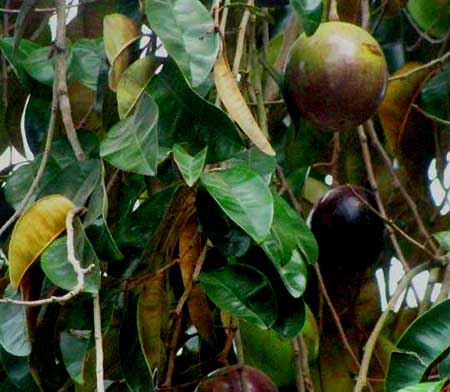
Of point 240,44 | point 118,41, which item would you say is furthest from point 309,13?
point 118,41

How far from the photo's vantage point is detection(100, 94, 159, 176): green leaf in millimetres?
954

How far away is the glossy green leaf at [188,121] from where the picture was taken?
3.34 feet

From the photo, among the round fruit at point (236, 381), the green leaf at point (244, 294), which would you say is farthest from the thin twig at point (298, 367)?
the green leaf at point (244, 294)

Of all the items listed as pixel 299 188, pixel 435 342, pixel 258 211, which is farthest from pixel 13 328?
pixel 299 188

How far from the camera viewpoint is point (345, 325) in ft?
4.84

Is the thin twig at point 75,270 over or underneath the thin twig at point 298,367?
over

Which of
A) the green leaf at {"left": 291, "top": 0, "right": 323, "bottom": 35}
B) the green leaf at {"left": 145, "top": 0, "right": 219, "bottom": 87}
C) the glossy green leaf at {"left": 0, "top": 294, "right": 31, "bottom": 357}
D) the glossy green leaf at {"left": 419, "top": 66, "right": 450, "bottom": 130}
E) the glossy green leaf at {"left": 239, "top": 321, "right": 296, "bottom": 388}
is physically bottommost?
the glossy green leaf at {"left": 239, "top": 321, "right": 296, "bottom": 388}

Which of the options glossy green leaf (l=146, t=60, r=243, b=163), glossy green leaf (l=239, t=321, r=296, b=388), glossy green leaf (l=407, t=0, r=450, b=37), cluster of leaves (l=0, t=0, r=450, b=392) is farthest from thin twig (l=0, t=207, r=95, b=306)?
glossy green leaf (l=407, t=0, r=450, b=37)

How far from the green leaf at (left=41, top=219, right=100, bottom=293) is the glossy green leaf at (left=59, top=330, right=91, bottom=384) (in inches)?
5.0

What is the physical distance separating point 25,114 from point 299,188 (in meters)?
0.33

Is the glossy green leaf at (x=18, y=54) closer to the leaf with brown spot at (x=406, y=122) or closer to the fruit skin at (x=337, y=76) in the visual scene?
the fruit skin at (x=337, y=76)

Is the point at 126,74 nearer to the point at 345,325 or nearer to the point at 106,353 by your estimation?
the point at 106,353

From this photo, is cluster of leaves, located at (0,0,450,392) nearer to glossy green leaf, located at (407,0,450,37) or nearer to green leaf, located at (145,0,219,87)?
green leaf, located at (145,0,219,87)

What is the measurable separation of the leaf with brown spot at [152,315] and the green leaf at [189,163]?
160 millimetres
